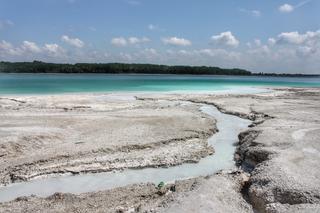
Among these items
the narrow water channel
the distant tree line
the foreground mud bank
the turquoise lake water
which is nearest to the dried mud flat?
the foreground mud bank

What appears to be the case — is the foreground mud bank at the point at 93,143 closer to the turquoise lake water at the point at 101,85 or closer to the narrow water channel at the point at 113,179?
the narrow water channel at the point at 113,179

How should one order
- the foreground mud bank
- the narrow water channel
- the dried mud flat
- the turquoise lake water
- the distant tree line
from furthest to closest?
1. the distant tree line
2. the turquoise lake water
3. the foreground mud bank
4. the narrow water channel
5. the dried mud flat

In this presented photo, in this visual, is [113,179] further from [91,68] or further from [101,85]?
[91,68]

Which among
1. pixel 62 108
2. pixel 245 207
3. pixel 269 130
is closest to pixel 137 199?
pixel 245 207

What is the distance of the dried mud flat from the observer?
27.4 feet

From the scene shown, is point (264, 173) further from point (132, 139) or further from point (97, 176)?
point (132, 139)

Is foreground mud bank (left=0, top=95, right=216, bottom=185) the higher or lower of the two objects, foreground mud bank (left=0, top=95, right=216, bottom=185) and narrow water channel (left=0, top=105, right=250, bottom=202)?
the higher

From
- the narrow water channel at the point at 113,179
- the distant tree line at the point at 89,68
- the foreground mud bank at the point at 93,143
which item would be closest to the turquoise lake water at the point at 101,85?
the foreground mud bank at the point at 93,143

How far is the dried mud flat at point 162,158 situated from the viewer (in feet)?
27.4

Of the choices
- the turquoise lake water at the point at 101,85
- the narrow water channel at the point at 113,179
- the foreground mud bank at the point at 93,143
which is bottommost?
the turquoise lake water at the point at 101,85

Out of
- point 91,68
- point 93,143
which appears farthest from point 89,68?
point 93,143

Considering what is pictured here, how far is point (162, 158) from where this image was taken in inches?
496

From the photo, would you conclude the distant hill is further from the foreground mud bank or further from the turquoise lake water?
the foreground mud bank

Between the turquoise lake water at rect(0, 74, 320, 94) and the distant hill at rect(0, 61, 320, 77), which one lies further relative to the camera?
the distant hill at rect(0, 61, 320, 77)
